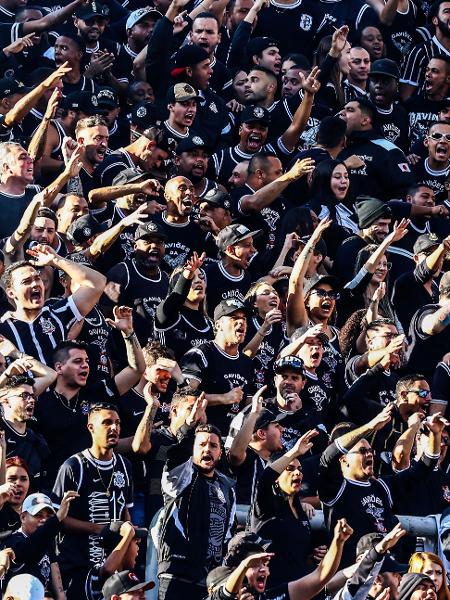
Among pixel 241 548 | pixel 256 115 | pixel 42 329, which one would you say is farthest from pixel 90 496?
pixel 256 115

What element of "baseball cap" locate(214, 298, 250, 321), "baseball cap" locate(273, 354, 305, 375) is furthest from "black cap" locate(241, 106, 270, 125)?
"baseball cap" locate(273, 354, 305, 375)

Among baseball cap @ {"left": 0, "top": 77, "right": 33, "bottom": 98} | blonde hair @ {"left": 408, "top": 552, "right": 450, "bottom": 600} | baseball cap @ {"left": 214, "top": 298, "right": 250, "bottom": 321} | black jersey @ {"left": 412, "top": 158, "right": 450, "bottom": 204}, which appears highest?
baseball cap @ {"left": 0, "top": 77, "right": 33, "bottom": 98}

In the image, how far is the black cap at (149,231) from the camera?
18.3 m

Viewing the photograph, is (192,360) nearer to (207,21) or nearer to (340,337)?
(340,337)

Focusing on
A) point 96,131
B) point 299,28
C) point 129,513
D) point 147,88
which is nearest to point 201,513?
point 129,513

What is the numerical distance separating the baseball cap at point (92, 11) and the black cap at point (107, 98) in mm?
1382

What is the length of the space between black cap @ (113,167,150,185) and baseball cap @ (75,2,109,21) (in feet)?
10.0

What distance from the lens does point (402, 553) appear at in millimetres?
17406

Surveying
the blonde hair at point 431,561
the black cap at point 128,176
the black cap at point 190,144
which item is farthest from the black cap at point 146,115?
the blonde hair at point 431,561

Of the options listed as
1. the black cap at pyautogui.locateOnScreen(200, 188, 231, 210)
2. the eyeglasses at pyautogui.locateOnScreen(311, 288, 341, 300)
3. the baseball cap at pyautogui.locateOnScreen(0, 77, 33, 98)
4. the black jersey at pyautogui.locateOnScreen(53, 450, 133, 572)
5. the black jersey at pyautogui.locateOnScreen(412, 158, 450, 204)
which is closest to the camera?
the black jersey at pyautogui.locateOnScreen(53, 450, 133, 572)

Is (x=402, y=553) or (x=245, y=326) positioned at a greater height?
(x=245, y=326)

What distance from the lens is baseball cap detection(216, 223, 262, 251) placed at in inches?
738

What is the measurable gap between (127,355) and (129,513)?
1541 millimetres

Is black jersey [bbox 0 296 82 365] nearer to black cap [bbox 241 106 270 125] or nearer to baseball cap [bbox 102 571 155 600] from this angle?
baseball cap [bbox 102 571 155 600]
